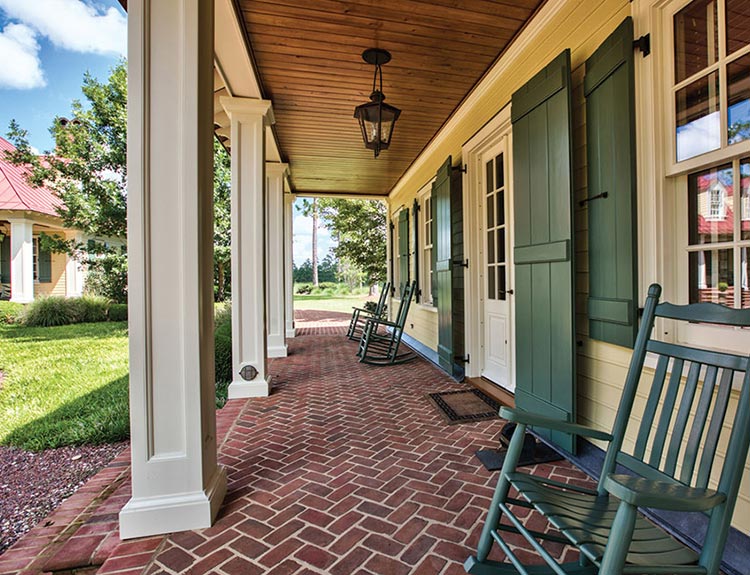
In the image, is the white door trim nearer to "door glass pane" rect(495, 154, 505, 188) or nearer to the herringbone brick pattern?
"door glass pane" rect(495, 154, 505, 188)

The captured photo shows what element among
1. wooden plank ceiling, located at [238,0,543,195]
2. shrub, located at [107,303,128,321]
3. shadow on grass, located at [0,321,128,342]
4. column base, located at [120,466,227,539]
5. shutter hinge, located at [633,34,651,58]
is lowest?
column base, located at [120,466,227,539]

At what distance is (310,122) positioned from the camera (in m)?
4.41

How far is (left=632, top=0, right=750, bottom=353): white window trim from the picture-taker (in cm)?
174

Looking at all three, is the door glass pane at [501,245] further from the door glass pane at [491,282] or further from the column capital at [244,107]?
the column capital at [244,107]

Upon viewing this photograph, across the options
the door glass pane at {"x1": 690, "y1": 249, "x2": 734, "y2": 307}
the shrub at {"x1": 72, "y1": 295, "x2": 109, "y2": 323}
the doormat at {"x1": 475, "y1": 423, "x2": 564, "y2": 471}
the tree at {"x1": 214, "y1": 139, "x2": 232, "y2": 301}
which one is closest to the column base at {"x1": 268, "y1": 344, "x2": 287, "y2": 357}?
the doormat at {"x1": 475, "y1": 423, "x2": 564, "y2": 471}

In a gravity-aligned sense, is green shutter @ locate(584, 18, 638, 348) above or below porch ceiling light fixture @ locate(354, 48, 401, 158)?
below

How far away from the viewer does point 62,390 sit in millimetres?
3961

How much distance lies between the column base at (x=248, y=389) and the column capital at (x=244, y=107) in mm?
2499

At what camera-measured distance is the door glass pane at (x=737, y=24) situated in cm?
147

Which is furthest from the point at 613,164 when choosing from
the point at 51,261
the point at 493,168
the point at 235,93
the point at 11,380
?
the point at 51,261

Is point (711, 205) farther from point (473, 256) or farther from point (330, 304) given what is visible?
point (330, 304)

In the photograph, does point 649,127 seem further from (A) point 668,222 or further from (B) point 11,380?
(B) point 11,380

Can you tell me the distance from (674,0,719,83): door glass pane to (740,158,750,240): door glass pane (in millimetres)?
481

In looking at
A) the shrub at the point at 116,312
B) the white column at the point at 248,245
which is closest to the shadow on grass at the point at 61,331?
the shrub at the point at 116,312
